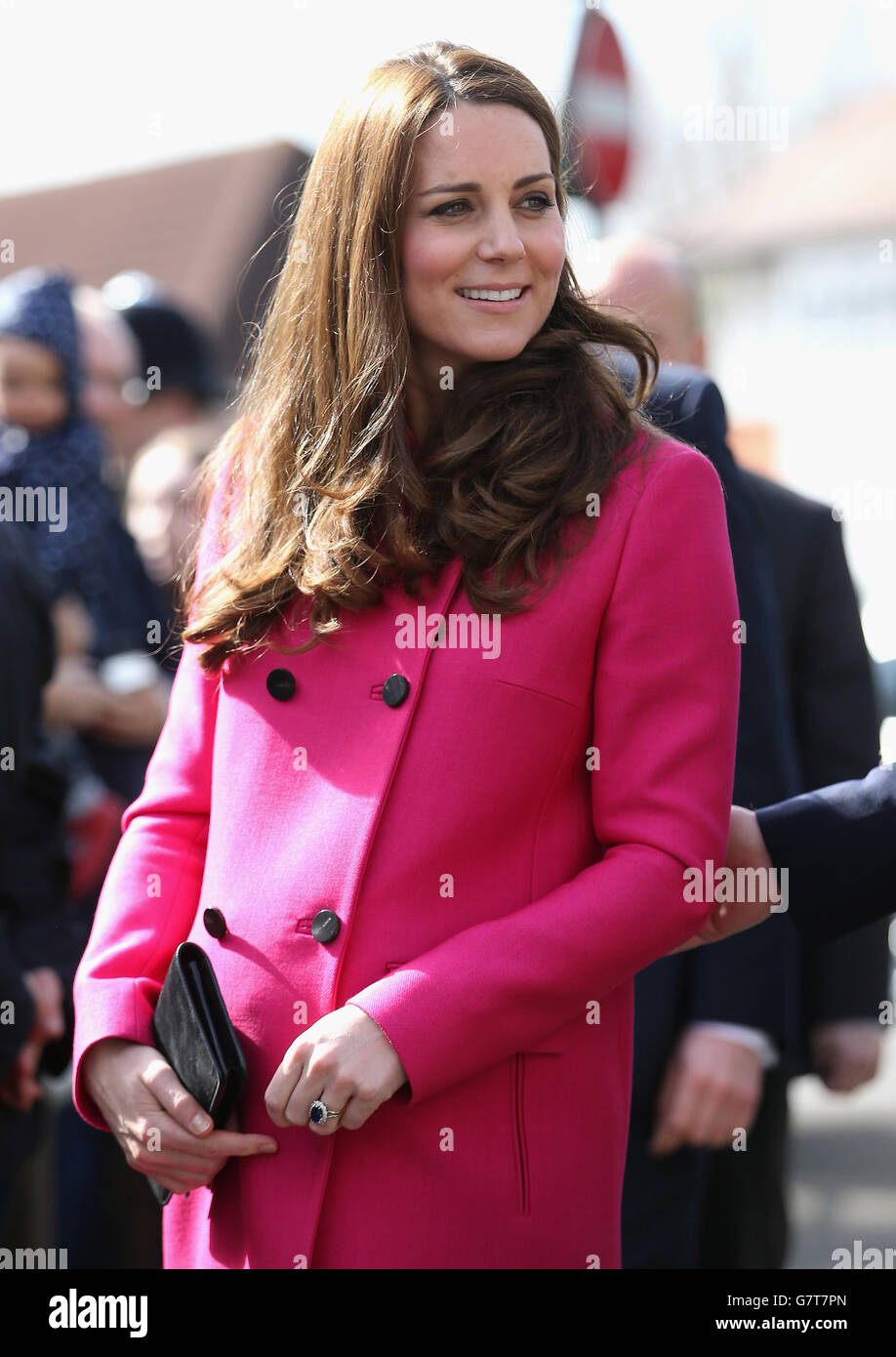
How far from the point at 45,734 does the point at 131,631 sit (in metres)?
0.47

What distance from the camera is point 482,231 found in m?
2.29

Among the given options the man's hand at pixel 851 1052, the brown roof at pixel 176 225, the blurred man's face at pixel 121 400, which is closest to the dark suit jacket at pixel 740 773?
the man's hand at pixel 851 1052

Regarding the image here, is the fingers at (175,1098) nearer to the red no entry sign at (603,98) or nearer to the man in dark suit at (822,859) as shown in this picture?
the man in dark suit at (822,859)

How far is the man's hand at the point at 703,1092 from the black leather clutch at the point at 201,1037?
1198 mm

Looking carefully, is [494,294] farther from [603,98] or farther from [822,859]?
[603,98]

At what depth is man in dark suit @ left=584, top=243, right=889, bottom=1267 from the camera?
3014 millimetres

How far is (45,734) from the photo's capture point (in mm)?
4496

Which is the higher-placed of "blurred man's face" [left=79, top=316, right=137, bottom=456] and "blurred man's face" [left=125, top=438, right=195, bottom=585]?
"blurred man's face" [left=79, top=316, right=137, bottom=456]

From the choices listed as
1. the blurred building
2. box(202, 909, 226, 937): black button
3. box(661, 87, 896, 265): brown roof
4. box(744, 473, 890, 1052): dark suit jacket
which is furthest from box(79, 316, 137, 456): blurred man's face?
box(661, 87, 896, 265): brown roof

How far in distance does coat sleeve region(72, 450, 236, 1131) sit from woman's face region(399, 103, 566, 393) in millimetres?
608

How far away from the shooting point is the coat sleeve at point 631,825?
2082mm

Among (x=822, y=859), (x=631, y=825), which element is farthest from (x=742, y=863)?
(x=631, y=825)

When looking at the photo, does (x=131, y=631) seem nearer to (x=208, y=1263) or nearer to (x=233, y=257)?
(x=208, y=1263)

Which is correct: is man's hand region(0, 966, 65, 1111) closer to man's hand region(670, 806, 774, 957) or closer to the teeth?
man's hand region(670, 806, 774, 957)
